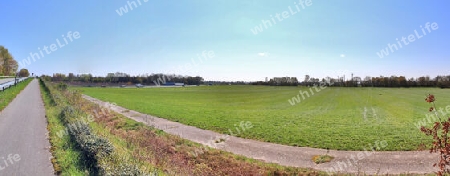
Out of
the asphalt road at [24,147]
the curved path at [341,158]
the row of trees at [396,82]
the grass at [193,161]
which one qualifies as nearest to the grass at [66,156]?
the asphalt road at [24,147]

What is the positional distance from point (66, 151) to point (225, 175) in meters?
5.71

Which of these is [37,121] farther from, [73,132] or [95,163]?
[95,163]

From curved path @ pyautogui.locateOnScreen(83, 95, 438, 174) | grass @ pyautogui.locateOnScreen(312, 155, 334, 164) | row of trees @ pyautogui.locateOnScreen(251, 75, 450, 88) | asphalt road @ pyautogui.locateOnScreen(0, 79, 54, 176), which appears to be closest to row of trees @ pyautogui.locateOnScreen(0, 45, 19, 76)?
asphalt road @ pyautogui.locateOnScreen(0, 79, 54, 176)

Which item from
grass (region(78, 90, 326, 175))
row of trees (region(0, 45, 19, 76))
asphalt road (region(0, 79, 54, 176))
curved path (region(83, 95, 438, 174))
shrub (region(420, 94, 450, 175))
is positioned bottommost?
curved path (region(83, 95, 438, 174))

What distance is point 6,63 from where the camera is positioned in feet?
286

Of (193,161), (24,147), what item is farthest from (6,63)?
(193,161)

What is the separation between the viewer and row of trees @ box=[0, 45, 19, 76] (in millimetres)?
81375

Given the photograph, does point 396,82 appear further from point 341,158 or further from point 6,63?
point 6,63

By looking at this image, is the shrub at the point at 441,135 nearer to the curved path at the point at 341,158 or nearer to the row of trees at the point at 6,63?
the curved path at the point at 341,158

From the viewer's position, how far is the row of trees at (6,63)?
81375 mm

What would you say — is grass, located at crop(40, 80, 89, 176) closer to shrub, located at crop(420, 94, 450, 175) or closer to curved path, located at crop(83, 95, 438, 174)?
curved path, located at crop(83, 95, 438, 174)

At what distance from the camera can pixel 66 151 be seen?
31.6ft

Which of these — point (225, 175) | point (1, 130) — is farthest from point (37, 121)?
point (225, 175)

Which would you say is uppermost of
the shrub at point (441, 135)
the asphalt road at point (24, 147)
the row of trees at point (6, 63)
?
the row of trees at point (6, 63)
